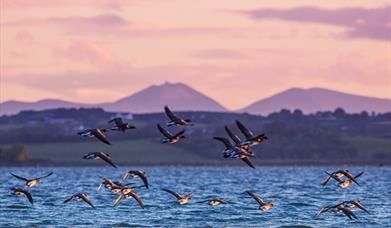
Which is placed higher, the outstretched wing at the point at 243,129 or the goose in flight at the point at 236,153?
the outstretched wing at the point at 243,129

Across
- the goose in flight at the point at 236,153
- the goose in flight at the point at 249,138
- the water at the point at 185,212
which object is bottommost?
the water at the point at 185,212

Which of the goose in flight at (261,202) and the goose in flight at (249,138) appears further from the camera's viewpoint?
the goose in flight at (261,202)

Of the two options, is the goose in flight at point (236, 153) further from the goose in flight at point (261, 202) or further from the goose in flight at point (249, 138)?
the goose in flight at point (261, 202)

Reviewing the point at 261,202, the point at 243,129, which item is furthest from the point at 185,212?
the point at 243,129

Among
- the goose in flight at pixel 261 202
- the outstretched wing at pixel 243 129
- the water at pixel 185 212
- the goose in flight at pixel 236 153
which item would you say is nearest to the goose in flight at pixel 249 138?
the outstretched wing at pixel 243 129

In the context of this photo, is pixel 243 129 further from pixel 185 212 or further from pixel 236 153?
pixel 185 212

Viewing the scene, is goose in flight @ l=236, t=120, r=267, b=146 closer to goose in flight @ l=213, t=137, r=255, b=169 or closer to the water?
goose in flight @ l=213, t=137, r=255, b=169

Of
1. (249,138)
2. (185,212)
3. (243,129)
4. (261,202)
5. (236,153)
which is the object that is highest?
(243,129)

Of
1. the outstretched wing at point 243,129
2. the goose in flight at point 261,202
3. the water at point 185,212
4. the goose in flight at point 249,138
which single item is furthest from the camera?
the water at point 185,212

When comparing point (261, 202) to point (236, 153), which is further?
point (261, 202)

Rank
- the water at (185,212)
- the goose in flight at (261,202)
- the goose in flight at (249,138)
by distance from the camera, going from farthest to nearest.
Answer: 1. the water at (185,212)
2. the goose in flight at (261,202)
3. the goose in flight at (249,138)

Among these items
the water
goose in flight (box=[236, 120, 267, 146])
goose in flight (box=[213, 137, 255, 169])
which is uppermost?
goose in flight (box=[236, 120, 267, 146])

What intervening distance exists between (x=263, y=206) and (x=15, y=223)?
48.3 ft

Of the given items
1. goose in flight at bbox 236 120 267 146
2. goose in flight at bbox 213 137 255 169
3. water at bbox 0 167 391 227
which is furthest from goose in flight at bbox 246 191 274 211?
goose in flight at bbox 236 120 267 146
